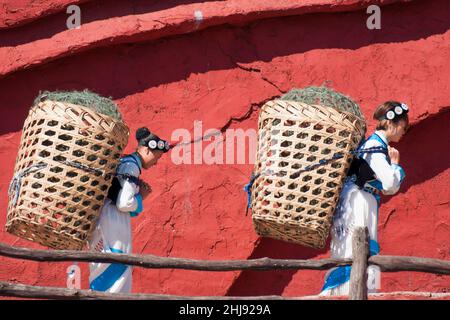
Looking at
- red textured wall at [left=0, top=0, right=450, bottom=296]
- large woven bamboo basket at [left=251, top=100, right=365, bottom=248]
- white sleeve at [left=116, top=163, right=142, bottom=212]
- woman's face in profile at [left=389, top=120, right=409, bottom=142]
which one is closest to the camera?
large woven bamboo basket at [left=251, top=100, right=365, bottom=248]

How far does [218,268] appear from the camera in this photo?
6.54 m

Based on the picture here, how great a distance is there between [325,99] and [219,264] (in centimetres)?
102

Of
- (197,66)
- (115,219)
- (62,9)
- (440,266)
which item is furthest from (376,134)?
(62,9)

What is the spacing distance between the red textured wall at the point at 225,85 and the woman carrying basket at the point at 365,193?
150 cm

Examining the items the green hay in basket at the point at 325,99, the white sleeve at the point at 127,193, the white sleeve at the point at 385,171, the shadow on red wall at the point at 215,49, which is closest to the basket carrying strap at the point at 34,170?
the white sleeve at the point at 127,193

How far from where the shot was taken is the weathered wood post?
641cm

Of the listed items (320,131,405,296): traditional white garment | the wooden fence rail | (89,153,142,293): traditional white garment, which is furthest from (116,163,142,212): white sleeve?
(320,131,405,296): traditional white garment

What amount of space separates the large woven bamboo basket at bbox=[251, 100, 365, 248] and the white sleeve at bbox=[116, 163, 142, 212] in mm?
635

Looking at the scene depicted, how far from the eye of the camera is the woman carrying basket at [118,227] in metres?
7.12

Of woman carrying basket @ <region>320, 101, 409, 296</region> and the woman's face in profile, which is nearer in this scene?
woman carrying basket @ <region>320, 101, 409, 296</region>

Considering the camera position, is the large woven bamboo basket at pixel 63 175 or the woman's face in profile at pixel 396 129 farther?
the woman's face in profile at pixel 396 129

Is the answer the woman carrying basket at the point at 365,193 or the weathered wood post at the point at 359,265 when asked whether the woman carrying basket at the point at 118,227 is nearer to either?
the woman carrying basket at the point at 365,193

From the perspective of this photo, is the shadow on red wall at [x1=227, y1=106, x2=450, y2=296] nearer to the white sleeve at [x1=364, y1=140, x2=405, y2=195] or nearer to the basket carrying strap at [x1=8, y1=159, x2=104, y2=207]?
the white sleeve at [x1=364, y1=140, x2=405, y2=195]

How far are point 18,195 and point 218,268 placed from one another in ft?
3.53
